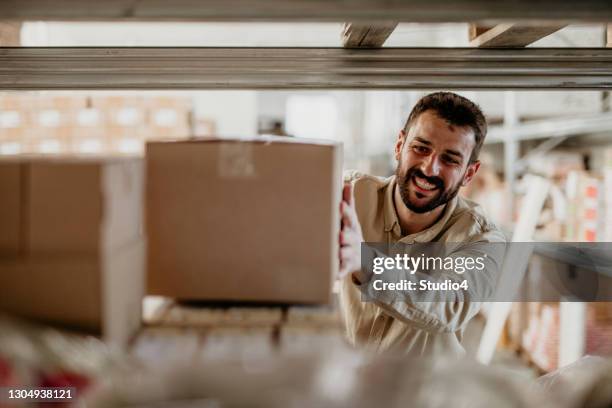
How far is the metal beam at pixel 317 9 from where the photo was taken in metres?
0.87

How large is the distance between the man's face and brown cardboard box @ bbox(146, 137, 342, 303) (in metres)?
0.72

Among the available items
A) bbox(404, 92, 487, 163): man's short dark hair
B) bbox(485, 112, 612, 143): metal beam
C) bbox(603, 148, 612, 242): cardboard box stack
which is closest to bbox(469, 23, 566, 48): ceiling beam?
Answer: bbox(404, 92, 487, 163): man's short dark hair

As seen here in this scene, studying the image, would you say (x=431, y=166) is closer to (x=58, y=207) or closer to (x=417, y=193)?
(x=417, y=193)

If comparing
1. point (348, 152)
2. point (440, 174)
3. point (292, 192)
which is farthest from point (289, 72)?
point (348, 152)

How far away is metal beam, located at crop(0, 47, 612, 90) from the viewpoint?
1247 millimetres

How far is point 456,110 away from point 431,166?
0.62 feet

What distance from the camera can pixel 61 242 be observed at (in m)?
0.90

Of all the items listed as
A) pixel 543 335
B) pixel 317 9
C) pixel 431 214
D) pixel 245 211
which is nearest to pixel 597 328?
pixel 543 335

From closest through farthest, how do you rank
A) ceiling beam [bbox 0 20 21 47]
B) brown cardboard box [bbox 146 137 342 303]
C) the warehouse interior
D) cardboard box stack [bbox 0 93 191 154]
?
the warehouse interior < brown cardboard box [bbox 146 137 342 303] < ceiling beam [bbox 0 20 21 47] < cardboard box stack [bbox 0 93 191 154]

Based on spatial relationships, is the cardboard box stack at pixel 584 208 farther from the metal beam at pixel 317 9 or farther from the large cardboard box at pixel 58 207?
the large cardboard box at pixel 58 207

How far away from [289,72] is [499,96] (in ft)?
12.5

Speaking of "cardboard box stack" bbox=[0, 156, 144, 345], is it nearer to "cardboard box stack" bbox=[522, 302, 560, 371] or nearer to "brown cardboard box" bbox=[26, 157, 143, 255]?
"brown cardboard box" bbox=[26, 157, 143, 255]

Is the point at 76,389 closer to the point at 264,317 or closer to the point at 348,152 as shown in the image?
the point at 264,317

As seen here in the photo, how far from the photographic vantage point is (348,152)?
905 cm
